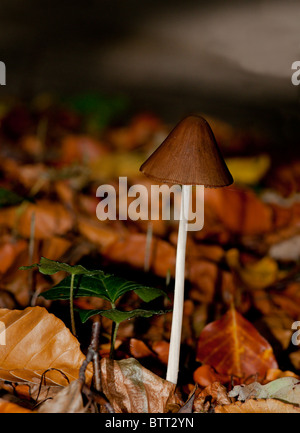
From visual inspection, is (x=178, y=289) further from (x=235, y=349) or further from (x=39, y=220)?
(x=39, y=220)

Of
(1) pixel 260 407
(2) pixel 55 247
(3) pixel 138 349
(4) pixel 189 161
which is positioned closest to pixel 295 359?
(1) pixel 260 407

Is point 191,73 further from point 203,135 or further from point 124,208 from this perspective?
point 203,135

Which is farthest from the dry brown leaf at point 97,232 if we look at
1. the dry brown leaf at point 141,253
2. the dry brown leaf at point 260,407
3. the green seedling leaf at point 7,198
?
the dry brown leaf at point 260,407

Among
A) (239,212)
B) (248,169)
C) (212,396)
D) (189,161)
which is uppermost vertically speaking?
(248,169)

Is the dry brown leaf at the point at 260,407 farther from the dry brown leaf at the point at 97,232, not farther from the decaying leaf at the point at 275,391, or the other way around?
the dry brown leaf at the point at 97,232

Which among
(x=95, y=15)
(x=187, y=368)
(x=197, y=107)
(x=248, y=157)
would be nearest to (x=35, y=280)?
(x=187, y=368)
